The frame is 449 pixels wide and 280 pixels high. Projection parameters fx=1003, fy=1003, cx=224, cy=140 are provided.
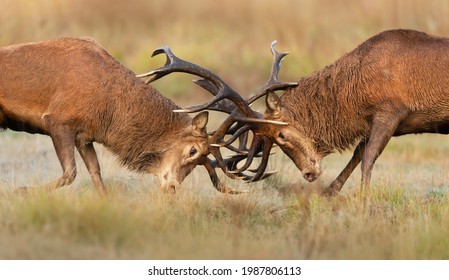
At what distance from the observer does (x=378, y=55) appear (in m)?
12.1

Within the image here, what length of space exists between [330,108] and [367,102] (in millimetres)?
503

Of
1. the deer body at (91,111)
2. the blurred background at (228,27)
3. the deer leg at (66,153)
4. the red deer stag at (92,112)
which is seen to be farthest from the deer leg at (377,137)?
the blurred background at (228,27)

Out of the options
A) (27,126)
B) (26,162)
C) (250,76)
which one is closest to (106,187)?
(27,126)

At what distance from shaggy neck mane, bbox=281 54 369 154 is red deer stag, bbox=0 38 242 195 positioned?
48.3 inches

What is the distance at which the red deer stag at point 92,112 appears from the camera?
1161 cm

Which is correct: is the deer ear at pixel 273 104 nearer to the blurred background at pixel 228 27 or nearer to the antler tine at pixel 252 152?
the antler tine at pixel 252 152

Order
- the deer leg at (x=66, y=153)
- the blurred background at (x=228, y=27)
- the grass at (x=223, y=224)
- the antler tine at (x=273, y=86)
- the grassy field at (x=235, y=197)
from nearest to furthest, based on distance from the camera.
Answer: the grass at (x=223, y=224) < the grassy field at (x=235, y=197) < the deer leg at (x=66, y=153) < the antler tine at (x=273, y=86) < the blurred background at (x=228, y=27)

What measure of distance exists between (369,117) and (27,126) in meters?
4.11

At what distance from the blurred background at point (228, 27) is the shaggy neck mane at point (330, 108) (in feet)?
33.2

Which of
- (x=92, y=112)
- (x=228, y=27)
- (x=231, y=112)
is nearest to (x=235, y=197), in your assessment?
(x=231, y=112)

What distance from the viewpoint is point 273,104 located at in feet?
40.1

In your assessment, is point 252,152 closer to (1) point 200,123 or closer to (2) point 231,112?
(2) point 231,112

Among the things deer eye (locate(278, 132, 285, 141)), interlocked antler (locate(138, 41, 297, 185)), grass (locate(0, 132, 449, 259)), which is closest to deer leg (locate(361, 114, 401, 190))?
grass (locate(0, 132, 449, 259))
